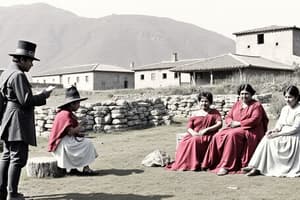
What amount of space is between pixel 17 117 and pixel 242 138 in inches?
157

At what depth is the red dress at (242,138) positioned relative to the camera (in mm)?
7625

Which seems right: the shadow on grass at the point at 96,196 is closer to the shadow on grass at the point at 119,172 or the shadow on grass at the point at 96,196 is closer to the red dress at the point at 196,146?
the shadow on grass at the point at 119,172

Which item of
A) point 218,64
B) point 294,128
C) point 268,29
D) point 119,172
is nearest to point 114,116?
point 119,172

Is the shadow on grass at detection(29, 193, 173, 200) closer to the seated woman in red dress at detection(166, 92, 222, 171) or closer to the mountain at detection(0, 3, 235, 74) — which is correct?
the seated woman in red dress at detection(166, 92, 222, 171)

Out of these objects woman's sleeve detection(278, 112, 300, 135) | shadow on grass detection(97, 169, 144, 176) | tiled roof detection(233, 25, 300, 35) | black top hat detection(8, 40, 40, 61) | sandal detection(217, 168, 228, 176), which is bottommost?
shadow on grass detection(97, 169, 144, 176)

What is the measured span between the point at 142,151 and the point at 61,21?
19630 cm

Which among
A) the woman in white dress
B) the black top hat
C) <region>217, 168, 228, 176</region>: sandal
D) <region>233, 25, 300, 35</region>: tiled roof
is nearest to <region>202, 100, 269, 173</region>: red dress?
<region>217, 168, 228, 176</region>: sandal

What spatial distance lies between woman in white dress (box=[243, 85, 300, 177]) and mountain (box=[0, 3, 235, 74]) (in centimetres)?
13331

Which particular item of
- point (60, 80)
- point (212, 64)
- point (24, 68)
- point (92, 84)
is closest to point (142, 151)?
point (24, 68)

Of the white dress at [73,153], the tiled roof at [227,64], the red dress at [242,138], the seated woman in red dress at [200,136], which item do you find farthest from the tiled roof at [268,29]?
the white dress at [73,153]

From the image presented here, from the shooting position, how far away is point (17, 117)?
5.27m

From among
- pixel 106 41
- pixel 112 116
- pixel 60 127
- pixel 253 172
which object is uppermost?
pixel 106 41

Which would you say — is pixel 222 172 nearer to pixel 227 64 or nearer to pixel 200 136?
pixel 200 136

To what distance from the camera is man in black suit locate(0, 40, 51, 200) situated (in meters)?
5.22
